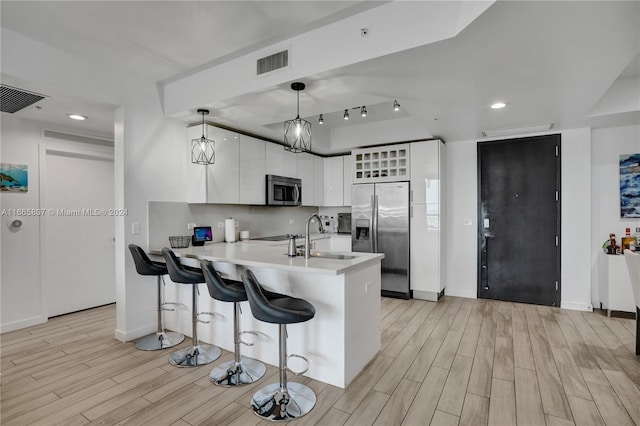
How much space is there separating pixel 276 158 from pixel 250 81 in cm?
202

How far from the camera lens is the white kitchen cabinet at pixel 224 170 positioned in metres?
3.70

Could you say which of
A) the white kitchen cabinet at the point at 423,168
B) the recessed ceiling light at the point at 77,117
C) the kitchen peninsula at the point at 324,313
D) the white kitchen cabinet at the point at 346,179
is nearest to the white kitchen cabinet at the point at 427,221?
the white kitchen cabinet at the point at 423,168

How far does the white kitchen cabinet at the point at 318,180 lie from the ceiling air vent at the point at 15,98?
12.1ft

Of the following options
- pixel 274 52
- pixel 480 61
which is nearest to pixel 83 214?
pixel 274 52

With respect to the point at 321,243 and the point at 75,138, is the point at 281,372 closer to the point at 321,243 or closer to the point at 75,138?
the point at 321,243

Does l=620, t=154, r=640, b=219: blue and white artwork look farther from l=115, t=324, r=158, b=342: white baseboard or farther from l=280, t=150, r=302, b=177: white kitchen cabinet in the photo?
l=115, t=324, r=158, b=342: white baseboard

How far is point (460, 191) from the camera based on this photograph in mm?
4793

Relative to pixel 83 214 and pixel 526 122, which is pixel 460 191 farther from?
pixel 83 214

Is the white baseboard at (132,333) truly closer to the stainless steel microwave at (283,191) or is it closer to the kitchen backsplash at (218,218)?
the kitchen backsplash at (218,218)

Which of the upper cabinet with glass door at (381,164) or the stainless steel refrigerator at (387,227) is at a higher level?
the upper cabinet with glass door at (381,164)

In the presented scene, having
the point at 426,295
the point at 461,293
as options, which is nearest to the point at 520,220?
the point at 461,293

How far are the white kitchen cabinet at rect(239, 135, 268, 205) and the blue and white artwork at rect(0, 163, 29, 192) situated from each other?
7.88 ft

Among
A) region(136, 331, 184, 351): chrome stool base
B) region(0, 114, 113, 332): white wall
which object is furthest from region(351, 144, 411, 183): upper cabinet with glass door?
region(0, 114, 113, 332): white wall

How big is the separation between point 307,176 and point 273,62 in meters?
2.90
